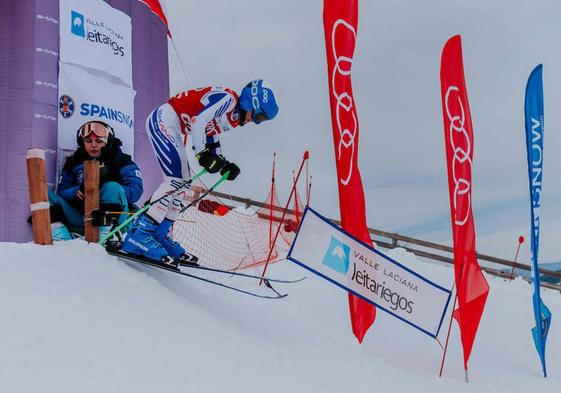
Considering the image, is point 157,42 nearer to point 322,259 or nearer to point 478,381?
point 322,259

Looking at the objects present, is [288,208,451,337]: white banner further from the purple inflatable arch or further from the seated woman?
the purple inflatable arch

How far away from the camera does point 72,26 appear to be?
18.1 feet

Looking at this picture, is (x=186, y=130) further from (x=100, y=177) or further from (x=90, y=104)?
(x=90, y=104)

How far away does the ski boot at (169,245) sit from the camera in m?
4.66

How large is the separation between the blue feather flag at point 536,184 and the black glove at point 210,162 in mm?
3827

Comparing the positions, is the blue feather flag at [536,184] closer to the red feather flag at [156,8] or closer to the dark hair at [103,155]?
the dark hair at [103,155]

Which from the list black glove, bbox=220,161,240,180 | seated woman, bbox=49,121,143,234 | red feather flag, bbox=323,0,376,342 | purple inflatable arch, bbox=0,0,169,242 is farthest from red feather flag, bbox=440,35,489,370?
purple inflatable arch, bbox=0,0,169,242

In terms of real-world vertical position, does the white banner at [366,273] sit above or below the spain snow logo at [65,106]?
below

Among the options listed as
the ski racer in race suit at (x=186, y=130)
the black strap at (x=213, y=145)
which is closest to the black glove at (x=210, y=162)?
the ski racer in race suit at (x=186, y=130)

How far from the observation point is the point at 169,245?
15.6ft

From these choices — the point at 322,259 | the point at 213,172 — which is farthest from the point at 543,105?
the point at 213,172

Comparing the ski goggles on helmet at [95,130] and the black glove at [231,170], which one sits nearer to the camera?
the black glove at [231,170]

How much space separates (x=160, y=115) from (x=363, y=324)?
289cm

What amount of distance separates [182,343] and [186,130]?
7.64ft
